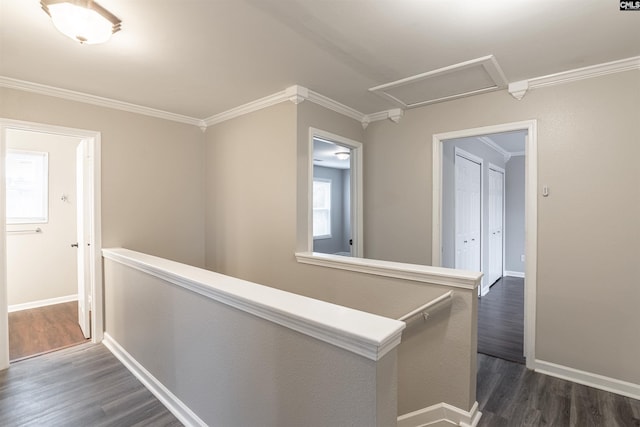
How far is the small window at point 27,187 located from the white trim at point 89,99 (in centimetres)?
186

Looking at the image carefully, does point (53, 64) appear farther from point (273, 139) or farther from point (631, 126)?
point (631, 126)

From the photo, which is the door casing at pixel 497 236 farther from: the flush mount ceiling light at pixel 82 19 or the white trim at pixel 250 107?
the flush mount ceiling light at pixel 82 19

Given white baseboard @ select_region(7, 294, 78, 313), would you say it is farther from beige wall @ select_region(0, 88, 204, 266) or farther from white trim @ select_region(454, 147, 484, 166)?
white trim @ select_region(454, 147, 484, 166)

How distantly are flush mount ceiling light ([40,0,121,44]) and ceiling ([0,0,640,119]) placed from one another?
0.07 m

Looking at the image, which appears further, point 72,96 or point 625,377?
point 72,96

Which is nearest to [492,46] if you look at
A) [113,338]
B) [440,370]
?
[440,370]

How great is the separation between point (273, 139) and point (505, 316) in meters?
3.61

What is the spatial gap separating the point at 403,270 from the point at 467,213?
2.71 metres

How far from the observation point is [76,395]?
85.9 inches

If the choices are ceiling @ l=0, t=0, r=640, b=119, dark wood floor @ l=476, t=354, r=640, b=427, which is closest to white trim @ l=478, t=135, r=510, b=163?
ceiling @ l=0, t=0, r=640, b=119

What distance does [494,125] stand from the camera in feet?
9.18

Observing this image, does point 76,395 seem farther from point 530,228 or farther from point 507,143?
point 507,143

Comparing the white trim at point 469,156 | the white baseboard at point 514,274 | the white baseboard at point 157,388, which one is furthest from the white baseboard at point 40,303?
the white baseboard at point 514,274

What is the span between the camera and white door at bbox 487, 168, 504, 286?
5359 mm
